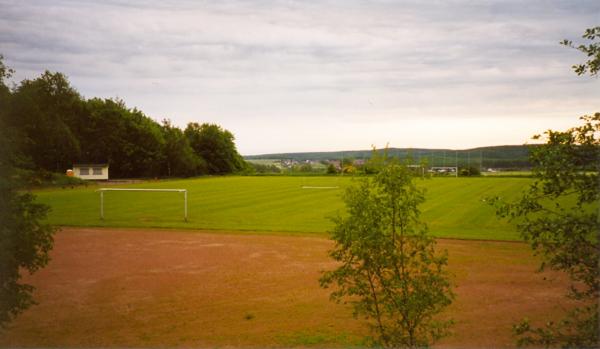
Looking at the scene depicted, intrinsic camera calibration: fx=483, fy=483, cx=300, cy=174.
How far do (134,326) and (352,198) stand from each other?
5796mm

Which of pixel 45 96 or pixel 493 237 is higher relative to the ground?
pixel 45 96

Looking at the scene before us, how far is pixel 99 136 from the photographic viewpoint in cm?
7712

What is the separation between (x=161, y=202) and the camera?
34375 millimetres

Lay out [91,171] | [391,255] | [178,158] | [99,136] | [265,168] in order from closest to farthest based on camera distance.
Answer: [391,255] → [91,171] → [99,136] → [178,158] → [265,168]

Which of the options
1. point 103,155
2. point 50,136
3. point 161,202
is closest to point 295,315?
point 161,202

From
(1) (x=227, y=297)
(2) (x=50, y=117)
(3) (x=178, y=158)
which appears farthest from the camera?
(3) (x=178, y=158)

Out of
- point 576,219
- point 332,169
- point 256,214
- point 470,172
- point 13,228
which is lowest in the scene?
point 256,214

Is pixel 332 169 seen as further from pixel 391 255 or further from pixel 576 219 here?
pixel 576 219

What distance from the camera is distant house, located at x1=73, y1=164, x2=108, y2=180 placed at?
68.2 metres

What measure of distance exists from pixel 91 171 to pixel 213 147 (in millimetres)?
31591

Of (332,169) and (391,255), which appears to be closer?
(391,255)

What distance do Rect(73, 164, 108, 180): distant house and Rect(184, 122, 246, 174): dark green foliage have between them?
89.0 feet

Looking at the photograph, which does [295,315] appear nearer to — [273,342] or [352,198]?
[273,342]

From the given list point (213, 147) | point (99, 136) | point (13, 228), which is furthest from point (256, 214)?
point (213, 147)
